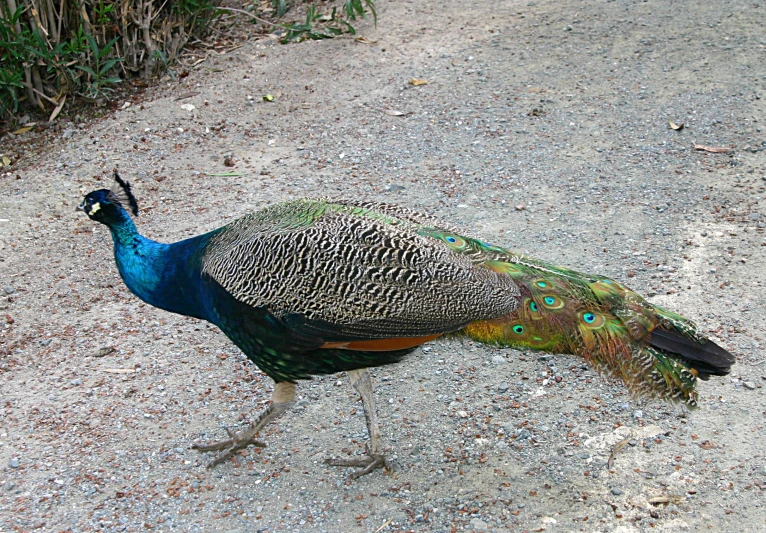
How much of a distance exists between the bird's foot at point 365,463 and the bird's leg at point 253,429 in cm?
29

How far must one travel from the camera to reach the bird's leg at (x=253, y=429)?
11.5ft

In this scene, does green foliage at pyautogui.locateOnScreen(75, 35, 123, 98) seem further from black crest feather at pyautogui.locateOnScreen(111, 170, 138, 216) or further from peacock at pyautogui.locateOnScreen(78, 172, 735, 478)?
peacock at pyautogui.locateOnScreen(78, 172, 735, 478)

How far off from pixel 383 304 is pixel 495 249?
22.2 inches

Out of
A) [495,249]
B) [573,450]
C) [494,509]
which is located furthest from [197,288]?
[573,450]

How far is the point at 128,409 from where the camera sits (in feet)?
12.5

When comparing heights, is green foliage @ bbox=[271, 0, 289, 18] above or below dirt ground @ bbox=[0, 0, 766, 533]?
above

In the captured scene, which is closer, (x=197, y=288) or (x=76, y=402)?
(x=197, y=288)

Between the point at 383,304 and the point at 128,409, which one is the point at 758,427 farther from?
the point at 128,409

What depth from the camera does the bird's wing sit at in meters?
3.10

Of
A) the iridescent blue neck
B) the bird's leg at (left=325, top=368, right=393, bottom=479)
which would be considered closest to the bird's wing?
the iridescent blue neck

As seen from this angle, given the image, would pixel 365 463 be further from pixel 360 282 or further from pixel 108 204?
pixel 108 204

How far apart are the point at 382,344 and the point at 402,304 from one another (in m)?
0.18

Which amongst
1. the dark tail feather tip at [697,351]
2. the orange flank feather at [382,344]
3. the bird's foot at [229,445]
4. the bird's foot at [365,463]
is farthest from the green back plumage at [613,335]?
the bird's foot at [229,445]

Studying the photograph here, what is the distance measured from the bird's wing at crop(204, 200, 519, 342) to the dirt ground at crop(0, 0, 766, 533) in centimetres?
75
